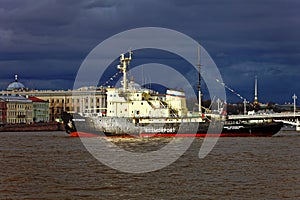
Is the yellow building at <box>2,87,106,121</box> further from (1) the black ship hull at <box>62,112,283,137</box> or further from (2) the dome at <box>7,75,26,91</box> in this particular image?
(1) the black ship hull at <box>62,112,283,137</box>

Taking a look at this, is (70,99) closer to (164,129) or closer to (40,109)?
(40,109)

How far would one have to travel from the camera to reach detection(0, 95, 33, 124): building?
154 metres

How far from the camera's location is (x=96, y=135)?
260 feet

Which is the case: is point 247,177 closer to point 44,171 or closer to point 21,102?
point 44,171

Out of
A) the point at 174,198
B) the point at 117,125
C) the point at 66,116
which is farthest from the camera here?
the point at 66,116

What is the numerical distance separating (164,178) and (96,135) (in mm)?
47862

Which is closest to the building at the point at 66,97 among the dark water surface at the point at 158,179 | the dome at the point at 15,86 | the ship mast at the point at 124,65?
the dome at the point at 15,86

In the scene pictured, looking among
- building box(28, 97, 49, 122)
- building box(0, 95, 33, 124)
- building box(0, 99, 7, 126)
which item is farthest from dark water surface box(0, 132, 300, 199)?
building box(28, 97, 49, 122)

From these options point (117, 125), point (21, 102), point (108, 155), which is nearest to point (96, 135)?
point (117, 125)

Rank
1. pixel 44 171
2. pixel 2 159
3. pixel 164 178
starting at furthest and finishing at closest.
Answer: pixel 2 159 → pixel 44 171 → pixel 164 178

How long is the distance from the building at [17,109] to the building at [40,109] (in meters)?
1.74

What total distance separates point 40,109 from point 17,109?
988 centimetres

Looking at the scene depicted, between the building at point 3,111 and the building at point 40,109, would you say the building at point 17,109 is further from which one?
the building at point 40,109

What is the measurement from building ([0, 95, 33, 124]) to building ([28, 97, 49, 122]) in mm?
1736
